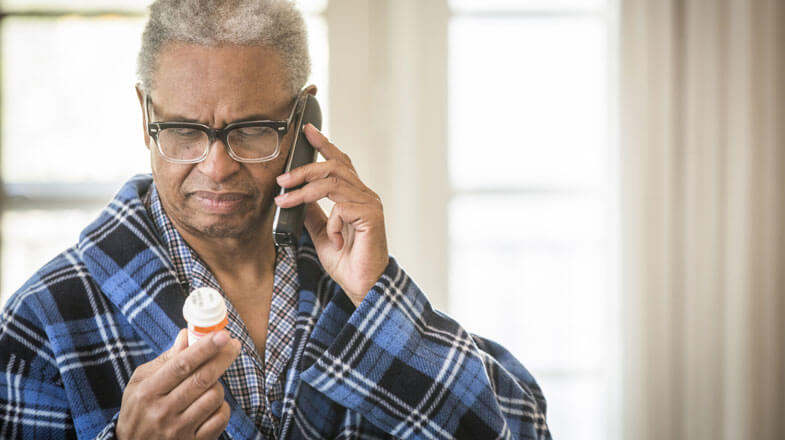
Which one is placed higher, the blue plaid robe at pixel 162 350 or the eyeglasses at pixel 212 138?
the eyeglasses at pixel 212 138

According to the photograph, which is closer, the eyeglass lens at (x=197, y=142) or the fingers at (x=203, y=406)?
the fingers at (x=203, y=406)

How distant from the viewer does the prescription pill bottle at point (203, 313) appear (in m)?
0.66

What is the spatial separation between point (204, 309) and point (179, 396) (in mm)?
113

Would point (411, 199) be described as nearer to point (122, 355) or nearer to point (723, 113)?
point (723, 113)

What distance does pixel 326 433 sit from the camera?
2.98ft

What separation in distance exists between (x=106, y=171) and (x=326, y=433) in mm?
1516

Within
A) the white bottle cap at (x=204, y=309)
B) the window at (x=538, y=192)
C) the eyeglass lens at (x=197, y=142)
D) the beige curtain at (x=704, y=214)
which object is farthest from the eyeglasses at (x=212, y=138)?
the beige curtain at (x=704, y=214)

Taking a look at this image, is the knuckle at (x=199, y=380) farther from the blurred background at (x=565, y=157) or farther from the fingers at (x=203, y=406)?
the blurred background at (x=565, y=157)

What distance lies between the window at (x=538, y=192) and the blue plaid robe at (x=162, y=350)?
1.21m

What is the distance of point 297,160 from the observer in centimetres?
93

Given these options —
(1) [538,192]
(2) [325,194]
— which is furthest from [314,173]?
(1) [538,192]

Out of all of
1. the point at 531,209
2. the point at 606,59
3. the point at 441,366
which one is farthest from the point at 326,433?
the point at 606,59

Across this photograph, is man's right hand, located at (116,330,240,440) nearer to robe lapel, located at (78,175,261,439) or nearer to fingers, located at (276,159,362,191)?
robe lapel, located at (78,175,261,439)

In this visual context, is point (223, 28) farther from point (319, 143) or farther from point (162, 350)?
point (162, 350)
